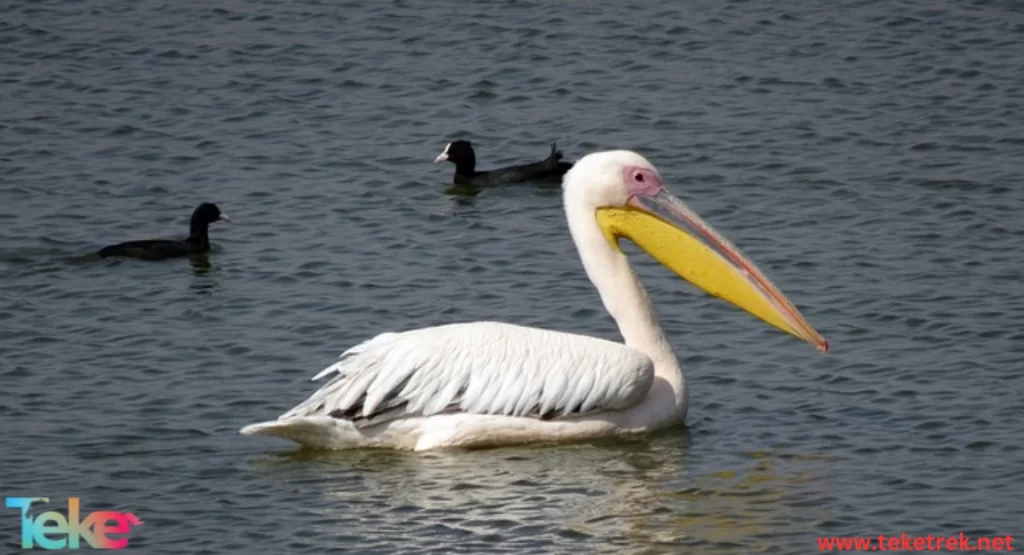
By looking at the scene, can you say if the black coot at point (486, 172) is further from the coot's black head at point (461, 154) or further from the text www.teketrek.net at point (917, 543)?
the text www.teketrek.net at point (917, 543)

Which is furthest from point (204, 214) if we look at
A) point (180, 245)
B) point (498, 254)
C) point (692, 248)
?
point (692, 248)

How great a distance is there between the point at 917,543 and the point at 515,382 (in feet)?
5.77

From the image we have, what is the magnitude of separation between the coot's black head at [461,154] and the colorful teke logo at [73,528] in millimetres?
5603

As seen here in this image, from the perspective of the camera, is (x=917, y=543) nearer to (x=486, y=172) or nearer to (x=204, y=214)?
(x=204, y=214)

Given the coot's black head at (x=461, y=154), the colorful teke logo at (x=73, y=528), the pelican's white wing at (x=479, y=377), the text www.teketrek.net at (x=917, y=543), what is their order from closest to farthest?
the text www.teketrek.net at (x=917, y=543) → the colorful teke logo at (x=73, y=528) → the pelican's white wing at (x=479, y=377) → the coot's black head at (x=461, y=154)

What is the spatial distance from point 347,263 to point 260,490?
3.31 m

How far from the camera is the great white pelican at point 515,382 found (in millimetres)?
7117

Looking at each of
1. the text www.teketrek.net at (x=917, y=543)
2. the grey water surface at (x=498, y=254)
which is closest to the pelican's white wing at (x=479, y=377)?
the grey water surface at (x=498, y=254)

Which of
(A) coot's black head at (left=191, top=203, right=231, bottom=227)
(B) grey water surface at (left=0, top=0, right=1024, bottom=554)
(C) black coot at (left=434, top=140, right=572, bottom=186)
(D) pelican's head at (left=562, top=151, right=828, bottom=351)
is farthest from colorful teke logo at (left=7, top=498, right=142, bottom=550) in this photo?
(C) black coot at (left=434, top=140, right=572, bottom=186)

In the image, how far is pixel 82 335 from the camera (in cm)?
881

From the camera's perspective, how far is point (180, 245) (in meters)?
10.4

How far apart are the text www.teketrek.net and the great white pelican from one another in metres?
1.34

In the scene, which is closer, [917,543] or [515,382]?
[917,543]

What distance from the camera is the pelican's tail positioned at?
6957 millimetres
